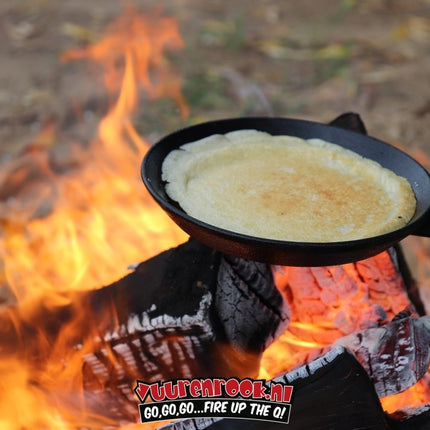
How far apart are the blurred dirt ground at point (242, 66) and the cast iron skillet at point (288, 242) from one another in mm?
2054

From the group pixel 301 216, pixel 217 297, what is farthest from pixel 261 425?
pixel 301 216

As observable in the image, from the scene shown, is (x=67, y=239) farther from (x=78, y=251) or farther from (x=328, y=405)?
(x=328, y=405)

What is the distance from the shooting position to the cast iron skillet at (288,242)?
1.70m

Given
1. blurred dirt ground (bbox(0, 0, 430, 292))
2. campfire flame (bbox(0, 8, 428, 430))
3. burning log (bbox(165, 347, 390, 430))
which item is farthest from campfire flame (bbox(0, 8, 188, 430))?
burning log (bbox(165, 347, 390, 430))

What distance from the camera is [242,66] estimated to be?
7191mm

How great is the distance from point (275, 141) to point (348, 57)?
538 cm

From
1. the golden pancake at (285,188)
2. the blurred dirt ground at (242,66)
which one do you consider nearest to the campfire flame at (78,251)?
the blurred dirt ground at (242,66)

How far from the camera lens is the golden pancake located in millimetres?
1934

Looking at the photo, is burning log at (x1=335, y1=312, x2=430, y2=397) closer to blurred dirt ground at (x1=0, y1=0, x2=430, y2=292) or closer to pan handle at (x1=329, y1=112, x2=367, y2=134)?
pan handle at (x1=329, y1=112, x2=367, y2=134)

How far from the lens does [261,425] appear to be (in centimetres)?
186

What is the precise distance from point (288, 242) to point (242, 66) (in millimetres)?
5895

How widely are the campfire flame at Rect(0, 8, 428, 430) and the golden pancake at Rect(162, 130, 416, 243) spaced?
1.72 ft

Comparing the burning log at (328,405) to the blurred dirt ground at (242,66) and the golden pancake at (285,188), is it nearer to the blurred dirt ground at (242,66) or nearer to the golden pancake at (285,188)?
the golden pancake at (285,188)

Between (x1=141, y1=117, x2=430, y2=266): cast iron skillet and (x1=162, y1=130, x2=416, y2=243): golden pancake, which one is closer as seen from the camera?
(x1=141, y1=117, x2=430, y2=266): cast iron skillet
